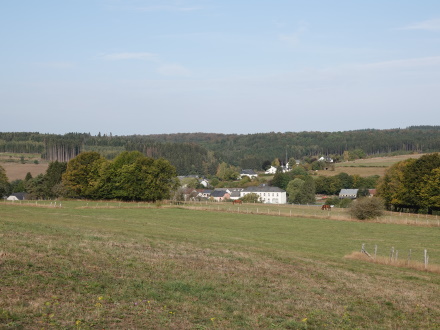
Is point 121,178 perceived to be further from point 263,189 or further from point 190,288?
point 263,189

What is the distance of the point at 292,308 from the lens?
15.9 m

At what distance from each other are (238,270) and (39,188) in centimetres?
9729

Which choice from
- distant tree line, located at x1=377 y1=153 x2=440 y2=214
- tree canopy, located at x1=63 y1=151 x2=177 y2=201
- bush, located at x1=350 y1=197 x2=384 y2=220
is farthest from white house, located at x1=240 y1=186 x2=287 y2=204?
bush, located at x1=350 y1=197 x2=384 y2=220

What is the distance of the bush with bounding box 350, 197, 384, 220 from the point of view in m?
66.2

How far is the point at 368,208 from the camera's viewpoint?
66.1 metres

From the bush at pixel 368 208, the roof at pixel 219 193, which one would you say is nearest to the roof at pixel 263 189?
the roof at pixel 219 193

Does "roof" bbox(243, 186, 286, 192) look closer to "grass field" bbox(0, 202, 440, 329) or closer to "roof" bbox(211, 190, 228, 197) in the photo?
"roof" bbox(211, 190, 228, 197)

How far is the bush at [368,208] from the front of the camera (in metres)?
66.2

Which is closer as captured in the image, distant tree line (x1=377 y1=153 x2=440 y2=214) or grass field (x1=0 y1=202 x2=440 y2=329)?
grass field (x1=0 y1=202 x2=440 y2=329)

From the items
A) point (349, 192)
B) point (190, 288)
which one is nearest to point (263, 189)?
point (349, 192)

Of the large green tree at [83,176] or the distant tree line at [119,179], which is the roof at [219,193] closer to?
the distant tree line at [119,179]

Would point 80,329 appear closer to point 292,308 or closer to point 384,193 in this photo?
point 292,308

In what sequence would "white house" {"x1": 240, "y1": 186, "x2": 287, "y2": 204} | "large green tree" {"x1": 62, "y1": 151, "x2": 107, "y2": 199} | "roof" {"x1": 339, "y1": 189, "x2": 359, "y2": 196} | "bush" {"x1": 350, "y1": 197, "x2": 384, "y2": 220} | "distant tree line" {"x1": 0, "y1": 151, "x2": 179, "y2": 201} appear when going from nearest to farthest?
"bush" {"x1": 350, "y1": 197, "x2": 384, "y2": 220} → "distant tree line" {"x1": 0, "y1": 151, "x2": 179, "y2": 201} → "large green tree" {"x1": 62, "y1": 151, "x2": 107, "y2": 199} → "roof" {"x1": 339, "y1": 189, "x2": 359, "y2": 196} → "white house" {"x1": 240, "y1": 186, "x2": 287, "y2": 204}

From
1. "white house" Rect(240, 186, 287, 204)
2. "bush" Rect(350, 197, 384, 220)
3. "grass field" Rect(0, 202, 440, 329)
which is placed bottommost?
"white house" Rect(240, 186, 287, 204)
